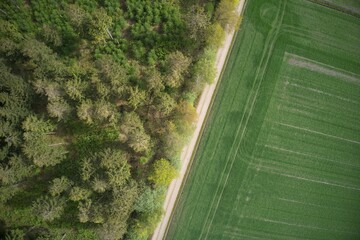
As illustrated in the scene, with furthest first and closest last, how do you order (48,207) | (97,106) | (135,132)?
(135,132) → (97,106) → (48,207)

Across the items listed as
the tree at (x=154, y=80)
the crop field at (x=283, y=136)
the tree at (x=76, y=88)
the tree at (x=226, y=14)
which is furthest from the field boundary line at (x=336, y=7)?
the tree at (x=76, y=88)

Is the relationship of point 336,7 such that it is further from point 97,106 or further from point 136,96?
point 97,106

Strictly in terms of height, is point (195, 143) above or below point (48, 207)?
above

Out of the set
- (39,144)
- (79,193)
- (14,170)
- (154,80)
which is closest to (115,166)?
(79,193)

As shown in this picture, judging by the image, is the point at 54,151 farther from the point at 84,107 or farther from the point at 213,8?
the point at 213,8

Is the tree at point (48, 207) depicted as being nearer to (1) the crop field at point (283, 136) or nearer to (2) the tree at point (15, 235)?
(2) the tree at point (15, 235)

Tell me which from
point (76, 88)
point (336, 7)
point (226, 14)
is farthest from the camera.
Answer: point (336, 7)

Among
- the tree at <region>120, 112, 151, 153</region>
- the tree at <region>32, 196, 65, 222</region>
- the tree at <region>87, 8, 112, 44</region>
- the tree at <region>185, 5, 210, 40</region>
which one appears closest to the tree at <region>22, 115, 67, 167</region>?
the tree at <region>32, 196, 65, 222</region>
